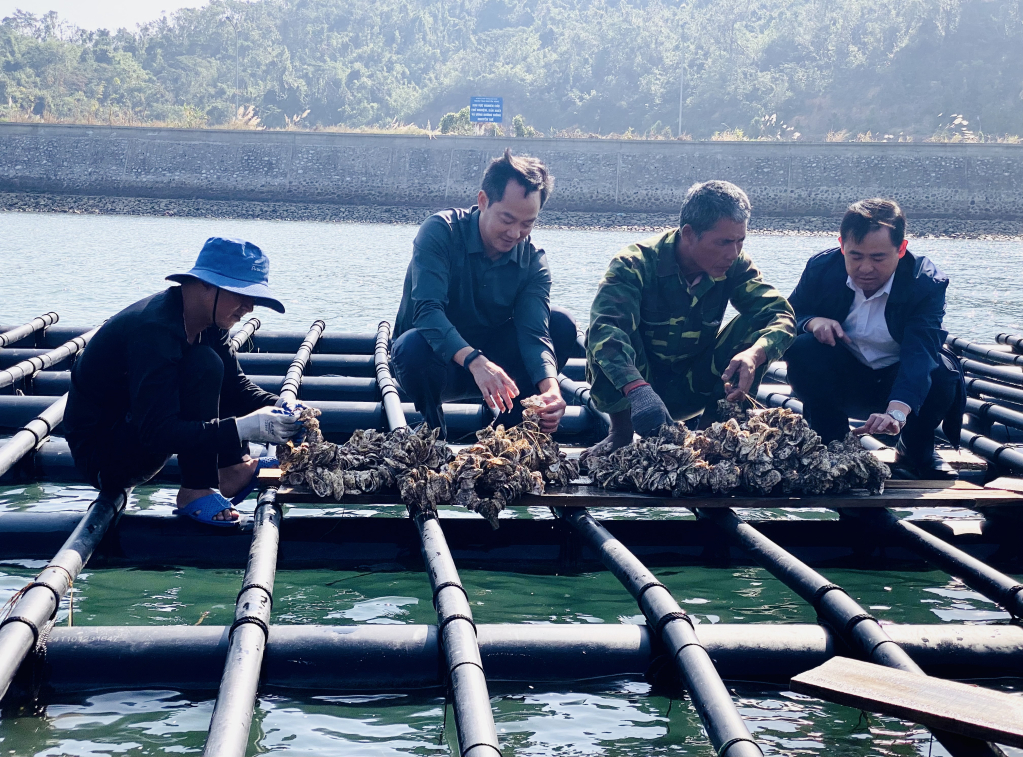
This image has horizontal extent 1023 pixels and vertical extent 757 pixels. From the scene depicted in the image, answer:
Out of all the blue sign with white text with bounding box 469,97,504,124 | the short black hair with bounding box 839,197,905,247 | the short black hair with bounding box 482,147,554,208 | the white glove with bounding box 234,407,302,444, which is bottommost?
the white glove with bounding box 234,407,302,444

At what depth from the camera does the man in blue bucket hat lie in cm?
391

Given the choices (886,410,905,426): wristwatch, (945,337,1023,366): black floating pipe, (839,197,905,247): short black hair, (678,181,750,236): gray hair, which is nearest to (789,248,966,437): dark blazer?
(886,410,905,426): wristwatch

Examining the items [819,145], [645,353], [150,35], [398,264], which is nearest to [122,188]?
[398,264]

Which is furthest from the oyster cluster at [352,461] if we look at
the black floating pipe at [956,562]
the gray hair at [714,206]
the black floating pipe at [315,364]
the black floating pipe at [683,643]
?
the black floating pipe at [315,364]

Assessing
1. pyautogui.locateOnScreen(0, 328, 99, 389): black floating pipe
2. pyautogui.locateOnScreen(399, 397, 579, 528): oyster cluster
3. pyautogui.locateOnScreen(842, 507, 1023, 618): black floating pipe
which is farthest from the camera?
pyautogui.locateOnScreen(0, 328, 99, 389): black floating pipe

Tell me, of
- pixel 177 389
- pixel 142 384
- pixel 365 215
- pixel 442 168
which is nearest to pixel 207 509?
pixel 177 389

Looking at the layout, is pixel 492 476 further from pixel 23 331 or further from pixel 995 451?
pixel 23 331

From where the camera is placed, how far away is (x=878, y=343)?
5375 millimetres

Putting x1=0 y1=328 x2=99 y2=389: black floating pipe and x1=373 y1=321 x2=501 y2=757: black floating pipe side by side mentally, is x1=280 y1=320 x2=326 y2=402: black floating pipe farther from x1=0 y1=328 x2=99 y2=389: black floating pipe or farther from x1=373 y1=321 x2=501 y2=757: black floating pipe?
x1=373 y1=321 x2=501 y2=757: black floating pipe

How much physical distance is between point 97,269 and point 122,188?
24.7m

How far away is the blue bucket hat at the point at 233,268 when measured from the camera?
3926 millimetres

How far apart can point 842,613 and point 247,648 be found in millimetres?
1849

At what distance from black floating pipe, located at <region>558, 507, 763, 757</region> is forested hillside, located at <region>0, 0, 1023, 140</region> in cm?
5714

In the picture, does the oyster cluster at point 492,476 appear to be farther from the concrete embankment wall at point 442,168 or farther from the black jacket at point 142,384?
the concrete embankment wall at point 442,168
